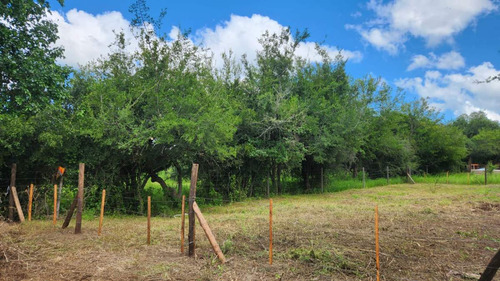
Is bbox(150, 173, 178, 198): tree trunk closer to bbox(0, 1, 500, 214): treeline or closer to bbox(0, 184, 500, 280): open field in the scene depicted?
bbox(0, 1, 500, 214): treeline

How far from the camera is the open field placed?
484 centimetres

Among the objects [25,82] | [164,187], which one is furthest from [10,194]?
[164,187]

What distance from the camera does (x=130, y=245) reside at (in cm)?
665

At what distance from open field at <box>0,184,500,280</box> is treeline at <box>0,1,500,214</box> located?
257 cm

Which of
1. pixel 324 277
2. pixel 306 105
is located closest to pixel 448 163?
pixel 306 105

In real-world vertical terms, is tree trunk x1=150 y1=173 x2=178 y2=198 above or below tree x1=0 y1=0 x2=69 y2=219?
below

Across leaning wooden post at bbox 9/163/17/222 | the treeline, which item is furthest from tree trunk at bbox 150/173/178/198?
leaning wooden post at bbox 9/163/17/222

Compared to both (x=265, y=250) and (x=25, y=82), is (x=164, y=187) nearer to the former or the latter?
(x=25, y=82)

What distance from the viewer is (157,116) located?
425 inches

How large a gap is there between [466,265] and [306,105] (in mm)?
12382

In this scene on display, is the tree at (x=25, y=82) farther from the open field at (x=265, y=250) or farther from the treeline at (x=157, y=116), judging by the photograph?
the open field at (x=265, y=250)

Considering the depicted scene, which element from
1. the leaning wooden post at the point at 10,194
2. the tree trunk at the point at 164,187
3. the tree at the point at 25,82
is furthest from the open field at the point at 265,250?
the tree trunk at the point at 164,187

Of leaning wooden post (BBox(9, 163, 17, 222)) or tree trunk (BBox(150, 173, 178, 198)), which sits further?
tree trunk (BBox(150, 173, 178, 198))

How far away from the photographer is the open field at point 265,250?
4.84 m
